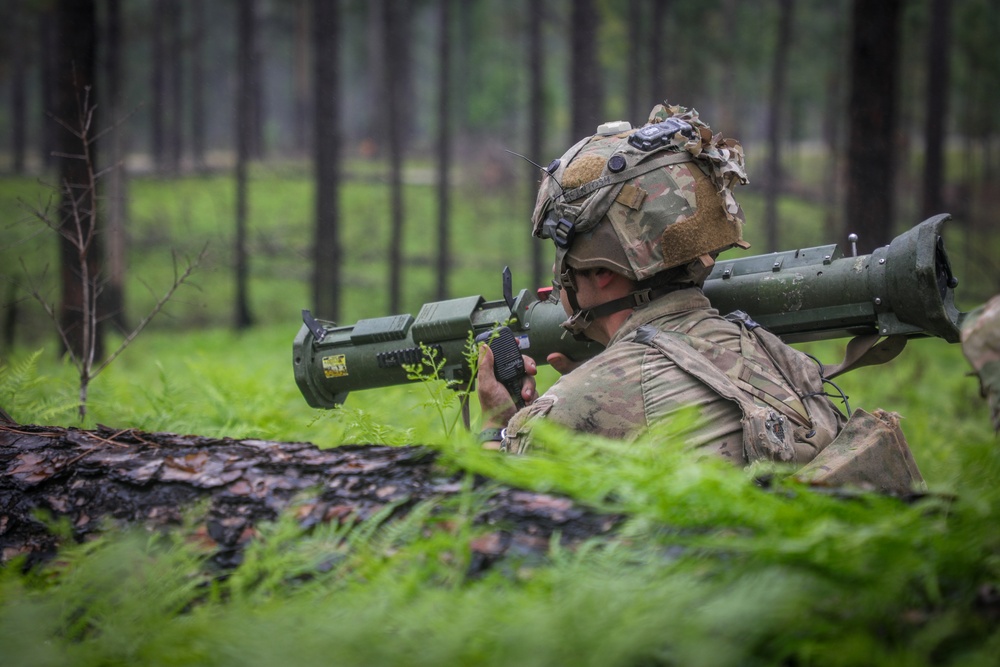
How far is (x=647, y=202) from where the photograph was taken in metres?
3.55

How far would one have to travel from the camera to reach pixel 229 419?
602 centimetres

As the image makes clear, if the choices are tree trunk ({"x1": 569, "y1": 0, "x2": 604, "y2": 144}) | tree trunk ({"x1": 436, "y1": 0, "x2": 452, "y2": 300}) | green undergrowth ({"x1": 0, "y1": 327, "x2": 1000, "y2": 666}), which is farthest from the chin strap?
tree trunk ({"x1": 436, "y1": 0, "x2": 452, "y2": 300})

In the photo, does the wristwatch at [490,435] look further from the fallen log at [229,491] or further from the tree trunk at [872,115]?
the tree trunk at [872,115]

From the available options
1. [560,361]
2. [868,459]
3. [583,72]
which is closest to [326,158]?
[583,72]

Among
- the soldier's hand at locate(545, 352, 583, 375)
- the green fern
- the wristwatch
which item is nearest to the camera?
the wristwatch

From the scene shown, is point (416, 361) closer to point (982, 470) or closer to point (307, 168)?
point (982, 470)

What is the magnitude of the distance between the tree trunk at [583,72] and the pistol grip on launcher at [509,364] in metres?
13.0

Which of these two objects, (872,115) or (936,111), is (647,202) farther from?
(936,111)

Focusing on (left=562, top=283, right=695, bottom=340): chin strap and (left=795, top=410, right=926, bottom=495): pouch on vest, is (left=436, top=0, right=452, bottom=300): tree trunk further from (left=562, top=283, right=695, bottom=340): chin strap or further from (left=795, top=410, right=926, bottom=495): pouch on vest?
(left=795, top=410, right=926, bottom=495): pouch on vest

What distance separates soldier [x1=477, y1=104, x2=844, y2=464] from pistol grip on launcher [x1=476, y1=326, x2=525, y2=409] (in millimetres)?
38

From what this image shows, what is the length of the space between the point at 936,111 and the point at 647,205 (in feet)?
66.8

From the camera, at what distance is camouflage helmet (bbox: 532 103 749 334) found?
355 centimetres

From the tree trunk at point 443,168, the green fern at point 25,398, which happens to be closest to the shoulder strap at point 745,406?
the green fern at point 25,398

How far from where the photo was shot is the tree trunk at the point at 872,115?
11422 millimetres
